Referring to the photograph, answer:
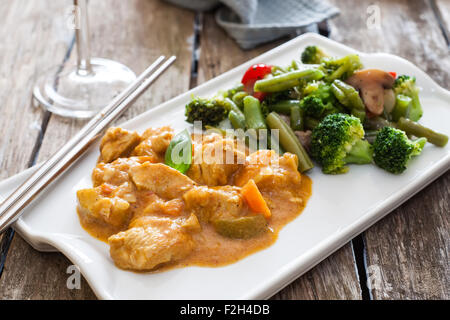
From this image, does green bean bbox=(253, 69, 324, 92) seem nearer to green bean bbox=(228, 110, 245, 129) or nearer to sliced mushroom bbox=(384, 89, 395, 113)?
green bean bbox=(228, 110, 245, 129)

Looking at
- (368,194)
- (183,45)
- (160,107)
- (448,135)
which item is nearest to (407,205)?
(368,194)

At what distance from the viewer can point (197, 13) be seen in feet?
19.7

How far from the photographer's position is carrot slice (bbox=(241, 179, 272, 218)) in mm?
2998

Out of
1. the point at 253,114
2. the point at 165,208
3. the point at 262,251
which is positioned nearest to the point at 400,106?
the point at 253,114

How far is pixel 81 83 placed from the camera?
183 inches

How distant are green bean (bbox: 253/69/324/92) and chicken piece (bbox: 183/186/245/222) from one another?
1.12m

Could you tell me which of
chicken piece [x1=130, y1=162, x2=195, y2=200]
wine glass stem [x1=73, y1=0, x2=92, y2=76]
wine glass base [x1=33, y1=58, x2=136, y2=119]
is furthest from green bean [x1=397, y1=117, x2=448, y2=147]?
wine glass stem [x1=73, y1=0, x2=92, y2=76]

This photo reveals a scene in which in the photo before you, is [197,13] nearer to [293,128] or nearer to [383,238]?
[293,128]

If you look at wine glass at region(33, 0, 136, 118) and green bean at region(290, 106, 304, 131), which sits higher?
green bean at region(290, 106, 304, 131)

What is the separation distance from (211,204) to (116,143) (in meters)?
0.85

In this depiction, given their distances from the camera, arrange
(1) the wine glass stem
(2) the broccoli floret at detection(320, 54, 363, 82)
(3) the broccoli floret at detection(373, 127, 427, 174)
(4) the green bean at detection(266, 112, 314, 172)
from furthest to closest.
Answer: (1) the wine glass stem
(2) the broccoli floret at detection(320, 54, 363, 82)
(4) the green bean at detection(266, 112, 314, 172)
(3) the broccoli floret at detection(373, 127, 427, 174)

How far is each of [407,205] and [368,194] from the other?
352 mm

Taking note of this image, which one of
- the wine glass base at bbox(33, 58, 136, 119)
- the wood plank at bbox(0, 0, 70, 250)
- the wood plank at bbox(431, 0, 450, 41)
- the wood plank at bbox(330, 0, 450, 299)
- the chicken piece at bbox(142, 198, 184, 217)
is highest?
→ the chicken piece at bbox(142, 198, 184, 217)

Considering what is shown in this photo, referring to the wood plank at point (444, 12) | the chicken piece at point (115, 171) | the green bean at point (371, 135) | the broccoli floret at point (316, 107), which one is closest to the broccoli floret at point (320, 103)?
the broccoli floret at point (316, 107)
